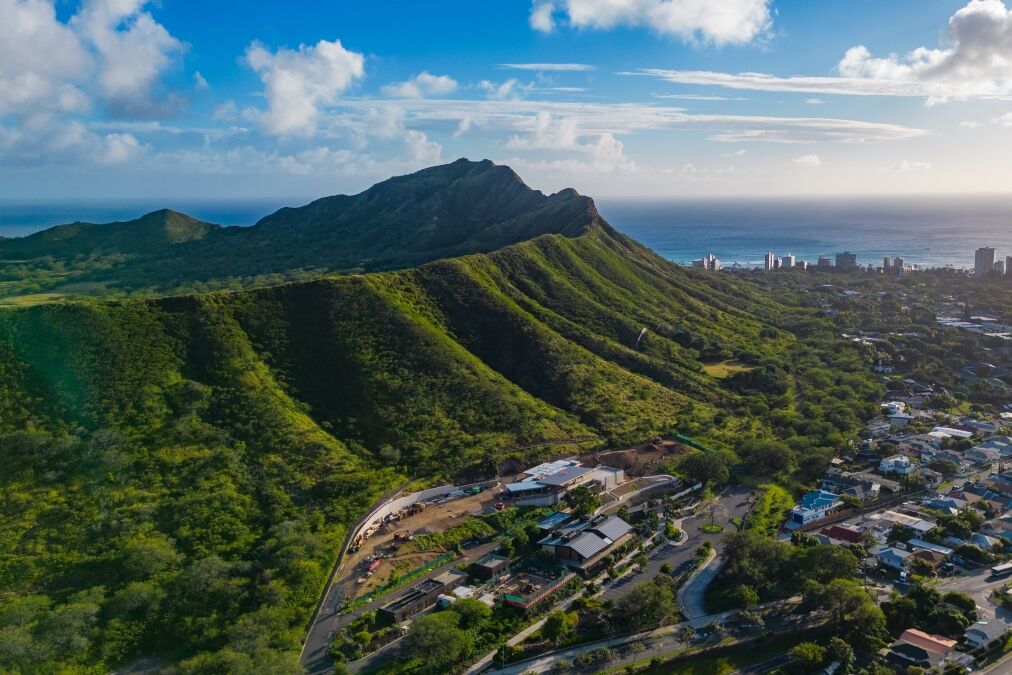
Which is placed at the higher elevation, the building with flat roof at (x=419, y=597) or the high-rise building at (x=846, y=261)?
the high-rise building at (x=846, y=261)

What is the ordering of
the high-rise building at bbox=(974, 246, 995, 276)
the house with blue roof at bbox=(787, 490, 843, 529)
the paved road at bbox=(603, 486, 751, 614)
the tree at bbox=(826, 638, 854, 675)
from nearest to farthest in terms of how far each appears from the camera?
the tree at bbox=(826, 638, 854, 675), the paved road at bbox=(603, 486, 751, 614), the house with blue roof at bbox=(787, 490, 843, 529), the high-rise building at bbox=(974, 246, 995, 276)

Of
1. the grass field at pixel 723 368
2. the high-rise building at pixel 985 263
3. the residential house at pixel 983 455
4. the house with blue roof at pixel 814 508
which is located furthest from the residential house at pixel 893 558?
the high-rise building at pixel 985 263

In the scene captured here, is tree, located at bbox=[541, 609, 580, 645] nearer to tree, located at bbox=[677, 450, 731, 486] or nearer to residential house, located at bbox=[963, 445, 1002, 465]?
tree, located at bbox=[677, 450, 731, 486]

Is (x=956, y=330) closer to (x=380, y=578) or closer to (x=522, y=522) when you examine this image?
(x=522, y=522)

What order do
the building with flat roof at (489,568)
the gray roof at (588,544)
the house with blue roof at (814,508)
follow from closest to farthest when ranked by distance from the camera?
the building with flat roof at (489,568), the gray roof at (588,544), the house with blue roof at (814,508)

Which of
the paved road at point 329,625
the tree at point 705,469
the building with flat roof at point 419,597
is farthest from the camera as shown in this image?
the tree at point 705,469

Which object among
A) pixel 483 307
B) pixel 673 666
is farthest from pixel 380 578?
pixel 483 307

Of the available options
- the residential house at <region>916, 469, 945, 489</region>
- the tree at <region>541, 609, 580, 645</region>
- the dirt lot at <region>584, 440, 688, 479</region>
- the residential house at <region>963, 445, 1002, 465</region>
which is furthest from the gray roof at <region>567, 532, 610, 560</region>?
the residential house at <region>963, 445, 1002, 465</region>

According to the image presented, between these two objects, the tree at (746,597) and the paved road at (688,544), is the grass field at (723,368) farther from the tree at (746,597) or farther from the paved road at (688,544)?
the tree at (746,597)
